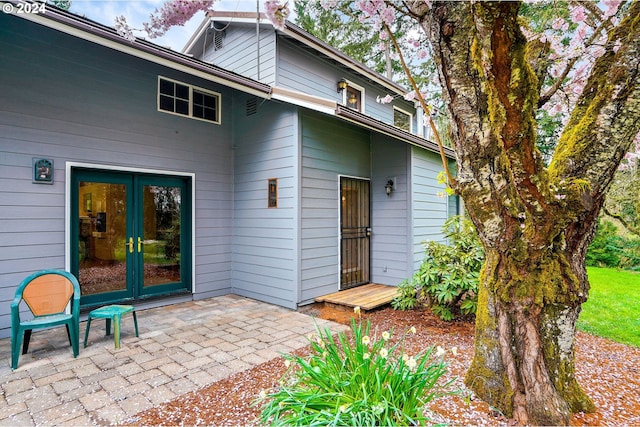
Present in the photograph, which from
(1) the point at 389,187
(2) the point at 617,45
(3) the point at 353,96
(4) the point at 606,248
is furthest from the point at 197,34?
(4) the point at 606,248

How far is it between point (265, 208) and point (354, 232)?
1865mm

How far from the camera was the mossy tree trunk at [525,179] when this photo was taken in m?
1.81

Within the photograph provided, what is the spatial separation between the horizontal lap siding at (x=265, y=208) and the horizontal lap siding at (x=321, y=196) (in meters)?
0.20

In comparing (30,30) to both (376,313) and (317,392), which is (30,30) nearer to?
(317,392)

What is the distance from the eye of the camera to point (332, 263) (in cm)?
565

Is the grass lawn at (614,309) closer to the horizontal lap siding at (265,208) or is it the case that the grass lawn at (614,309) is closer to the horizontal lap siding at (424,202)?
the horizontal lap siding at (424,202)

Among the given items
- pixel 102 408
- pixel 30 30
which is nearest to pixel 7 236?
pixel 30 30

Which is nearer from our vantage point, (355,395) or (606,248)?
(355,395)

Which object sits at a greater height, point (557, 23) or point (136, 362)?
point (557, 23)

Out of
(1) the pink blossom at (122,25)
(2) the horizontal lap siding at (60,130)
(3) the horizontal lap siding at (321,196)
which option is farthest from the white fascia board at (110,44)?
(3) the horizontal lap siding at (321,196)

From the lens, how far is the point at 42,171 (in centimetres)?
405

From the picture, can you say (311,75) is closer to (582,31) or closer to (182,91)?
(182,91)

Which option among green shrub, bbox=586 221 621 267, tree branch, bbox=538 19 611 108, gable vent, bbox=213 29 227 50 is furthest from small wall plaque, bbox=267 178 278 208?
green shrub, bbox=586 221 621 267

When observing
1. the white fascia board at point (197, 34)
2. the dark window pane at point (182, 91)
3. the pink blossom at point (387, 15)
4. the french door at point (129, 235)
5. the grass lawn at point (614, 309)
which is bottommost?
the grass lawn at point (614, 309)
